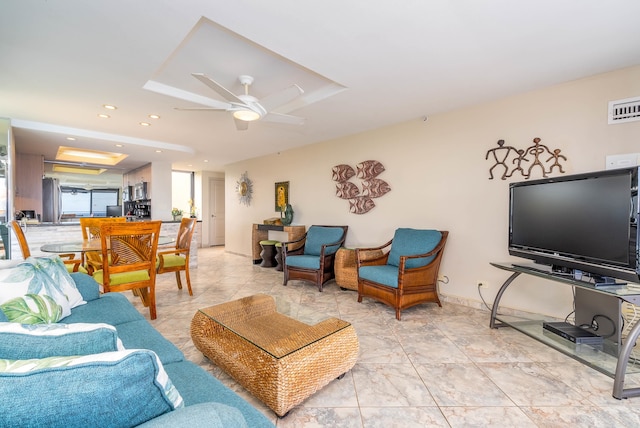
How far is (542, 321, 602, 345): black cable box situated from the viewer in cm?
213

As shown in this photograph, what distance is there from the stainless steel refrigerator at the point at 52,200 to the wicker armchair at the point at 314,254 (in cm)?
580

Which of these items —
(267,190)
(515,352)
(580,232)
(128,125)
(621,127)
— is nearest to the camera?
(580,232)

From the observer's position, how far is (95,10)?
5.54 ft

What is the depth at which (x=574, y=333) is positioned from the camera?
220 centimetres

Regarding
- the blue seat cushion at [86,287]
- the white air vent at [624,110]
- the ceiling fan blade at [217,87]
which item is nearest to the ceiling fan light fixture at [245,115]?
the ceiling fan blade at [217,87]

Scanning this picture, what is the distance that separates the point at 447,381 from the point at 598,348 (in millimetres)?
1240

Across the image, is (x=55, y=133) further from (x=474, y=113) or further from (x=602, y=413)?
(x=602, y=413)

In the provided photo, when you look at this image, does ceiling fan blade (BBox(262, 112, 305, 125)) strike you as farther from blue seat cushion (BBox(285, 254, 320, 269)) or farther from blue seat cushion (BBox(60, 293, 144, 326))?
blue seat cushion (BBox(60, 293, 144, 326))

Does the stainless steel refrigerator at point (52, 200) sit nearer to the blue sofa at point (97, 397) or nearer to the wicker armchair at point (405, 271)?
the wicker armchair at point (405, 271)

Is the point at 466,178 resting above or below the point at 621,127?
below

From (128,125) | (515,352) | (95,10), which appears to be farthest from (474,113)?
(128,125)

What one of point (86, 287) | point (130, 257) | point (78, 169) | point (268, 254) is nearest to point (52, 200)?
point (78, 169)

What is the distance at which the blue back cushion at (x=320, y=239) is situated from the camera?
430 centimetres

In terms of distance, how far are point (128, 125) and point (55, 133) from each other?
111 cm
